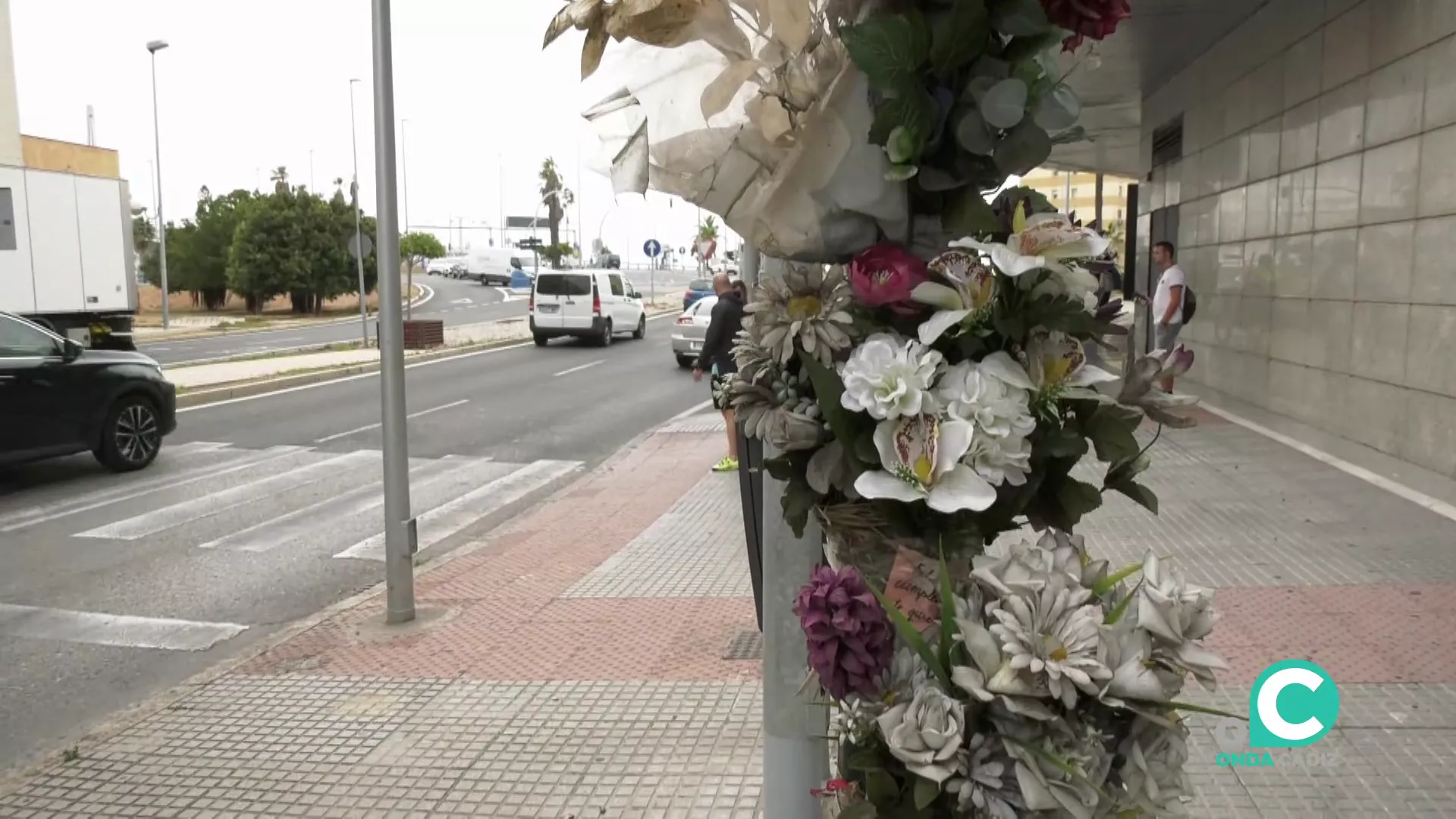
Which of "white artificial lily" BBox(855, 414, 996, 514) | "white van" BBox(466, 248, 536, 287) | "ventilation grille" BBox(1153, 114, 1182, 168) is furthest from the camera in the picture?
"white van" BBox(466, 248, 536, 287)

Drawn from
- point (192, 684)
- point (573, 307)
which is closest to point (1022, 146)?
point (192, 684)

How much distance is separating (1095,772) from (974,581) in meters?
0.33

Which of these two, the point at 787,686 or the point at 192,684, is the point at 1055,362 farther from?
the point at 192,684

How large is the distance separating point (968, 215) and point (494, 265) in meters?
77.5

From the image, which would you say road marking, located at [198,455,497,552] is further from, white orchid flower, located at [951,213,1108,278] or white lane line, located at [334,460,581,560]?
white orchid flower, located at [951,213,1108,278]

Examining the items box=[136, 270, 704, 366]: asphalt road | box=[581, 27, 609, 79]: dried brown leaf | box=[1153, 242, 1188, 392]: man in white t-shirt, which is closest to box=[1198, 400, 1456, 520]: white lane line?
box=[1153, 242, 1188, 392]: man in white t-shirt

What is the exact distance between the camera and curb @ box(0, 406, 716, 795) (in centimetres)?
424

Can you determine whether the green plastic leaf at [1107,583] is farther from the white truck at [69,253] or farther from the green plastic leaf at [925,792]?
the white truck at [69,253]

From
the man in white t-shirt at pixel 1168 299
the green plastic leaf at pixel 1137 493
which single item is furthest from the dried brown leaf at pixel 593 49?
the man in white t-shirt at pixel 1168 299

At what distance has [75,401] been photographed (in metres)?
9.93

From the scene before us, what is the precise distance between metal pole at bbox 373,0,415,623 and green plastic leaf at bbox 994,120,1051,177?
13.4 feet

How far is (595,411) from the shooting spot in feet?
49.9

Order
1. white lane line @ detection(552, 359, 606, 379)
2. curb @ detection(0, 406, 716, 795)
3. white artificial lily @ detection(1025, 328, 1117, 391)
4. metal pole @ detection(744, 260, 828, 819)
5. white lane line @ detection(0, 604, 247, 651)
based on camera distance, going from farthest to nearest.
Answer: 1. white lane line @ detection(552, 359, 606, 379)
2. white lane line @ detection(0, 604, 247, 651)
3. curb @ detection(0, 406, 716, 795)
4. metal pole @ detection(744, 260, 828, 819)
5. white artificial lily @ detection(1025, 328, 1117, 391)

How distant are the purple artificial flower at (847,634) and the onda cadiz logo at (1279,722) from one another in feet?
7.44
